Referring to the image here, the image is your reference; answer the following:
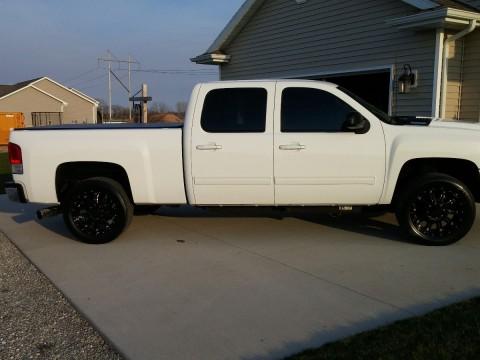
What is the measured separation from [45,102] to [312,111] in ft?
161

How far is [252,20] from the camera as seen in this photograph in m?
15.2

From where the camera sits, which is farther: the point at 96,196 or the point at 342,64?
the point at 342,64

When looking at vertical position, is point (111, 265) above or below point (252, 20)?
Answer: below

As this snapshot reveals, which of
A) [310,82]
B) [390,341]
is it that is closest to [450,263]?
[390,341]

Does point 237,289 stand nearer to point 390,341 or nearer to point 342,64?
point 390,341

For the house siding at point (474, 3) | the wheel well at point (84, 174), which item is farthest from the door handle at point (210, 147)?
the house siding at point (474, 3)

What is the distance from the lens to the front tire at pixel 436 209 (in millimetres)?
5641

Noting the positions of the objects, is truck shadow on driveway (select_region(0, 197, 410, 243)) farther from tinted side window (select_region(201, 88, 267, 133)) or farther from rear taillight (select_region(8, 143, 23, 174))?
rear taillight (select_region(8, 143, 23, 174))

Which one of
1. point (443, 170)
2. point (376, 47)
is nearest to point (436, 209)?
point (443, 170)

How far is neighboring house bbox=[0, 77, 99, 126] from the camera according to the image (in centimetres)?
4809

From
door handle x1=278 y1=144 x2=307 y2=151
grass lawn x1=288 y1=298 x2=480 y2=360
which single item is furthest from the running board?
grass lawn x1=288 y1=298 x2=480 y2=360

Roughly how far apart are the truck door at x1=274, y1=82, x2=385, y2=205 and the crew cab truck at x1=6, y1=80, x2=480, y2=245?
1 centimetres

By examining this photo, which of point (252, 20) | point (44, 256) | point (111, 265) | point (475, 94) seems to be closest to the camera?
point (111, 265)

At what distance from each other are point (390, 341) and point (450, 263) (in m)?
2.16
